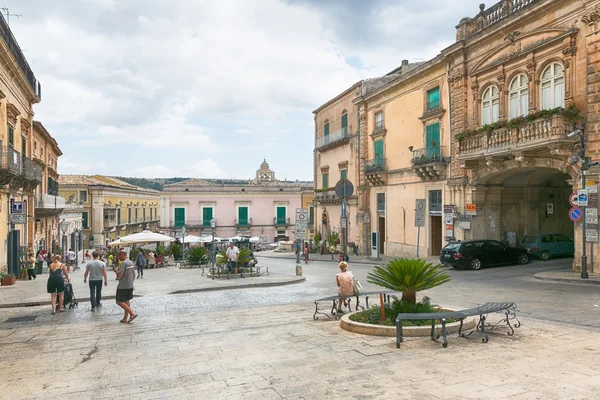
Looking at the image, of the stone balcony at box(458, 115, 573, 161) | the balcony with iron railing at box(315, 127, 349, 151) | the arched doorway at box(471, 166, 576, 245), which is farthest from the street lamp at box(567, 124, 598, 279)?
the balcony with iron railing at box(315, 127, 349, 151)

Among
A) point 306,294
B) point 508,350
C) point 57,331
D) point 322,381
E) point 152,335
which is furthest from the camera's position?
point 306,294

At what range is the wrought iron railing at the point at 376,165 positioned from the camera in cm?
3117

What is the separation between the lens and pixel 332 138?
129ft

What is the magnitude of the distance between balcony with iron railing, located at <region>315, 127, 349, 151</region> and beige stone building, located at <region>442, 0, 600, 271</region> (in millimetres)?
13601

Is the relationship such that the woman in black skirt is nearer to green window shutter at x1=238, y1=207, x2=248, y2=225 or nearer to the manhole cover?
the manhole cover

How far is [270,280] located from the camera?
57.2ft

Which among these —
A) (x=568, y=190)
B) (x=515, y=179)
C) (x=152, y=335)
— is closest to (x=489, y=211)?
(x=515, y=179)

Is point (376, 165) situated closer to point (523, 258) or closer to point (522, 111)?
point (523, 258)

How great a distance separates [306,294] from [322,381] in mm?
8577

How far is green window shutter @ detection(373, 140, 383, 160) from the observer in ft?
105

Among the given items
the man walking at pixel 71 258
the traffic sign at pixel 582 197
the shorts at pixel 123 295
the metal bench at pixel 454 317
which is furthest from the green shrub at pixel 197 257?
the metal bench at pixel 454 317

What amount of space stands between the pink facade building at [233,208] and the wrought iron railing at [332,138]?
16.7 metres

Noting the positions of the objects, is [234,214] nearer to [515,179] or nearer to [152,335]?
[515,179]

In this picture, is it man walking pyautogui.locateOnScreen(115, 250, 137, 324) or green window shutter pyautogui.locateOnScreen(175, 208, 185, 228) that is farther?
green window shutter pyautogui.locateOnScreen(175, 208, 185, 228)
